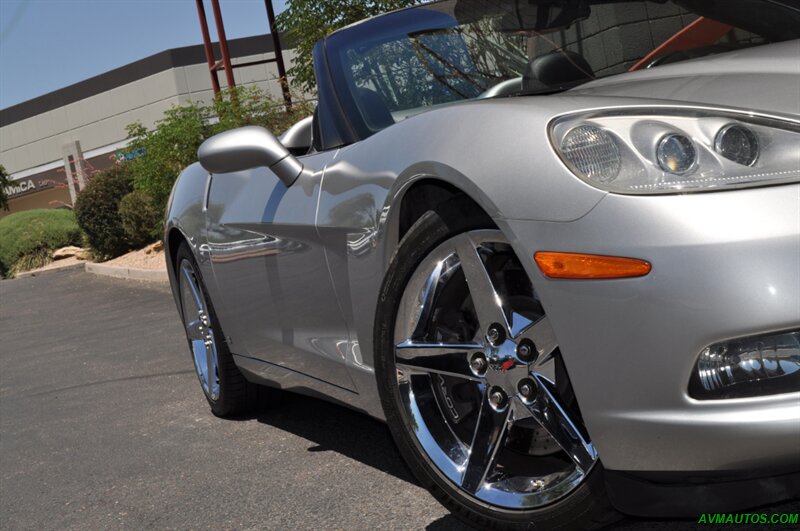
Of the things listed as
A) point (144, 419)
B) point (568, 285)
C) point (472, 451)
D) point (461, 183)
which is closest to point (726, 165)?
point (568, 285)

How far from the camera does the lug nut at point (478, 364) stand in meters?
2.57

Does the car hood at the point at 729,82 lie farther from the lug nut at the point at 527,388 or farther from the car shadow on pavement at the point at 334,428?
the car shadow on pavement at the point at 334,428

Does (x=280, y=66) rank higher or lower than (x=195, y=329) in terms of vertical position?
higher

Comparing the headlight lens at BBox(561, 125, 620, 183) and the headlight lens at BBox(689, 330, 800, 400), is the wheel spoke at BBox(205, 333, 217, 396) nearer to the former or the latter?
the headlight lens at BBox(561, 125, 620, 183)

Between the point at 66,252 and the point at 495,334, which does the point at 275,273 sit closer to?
the point at 495,334

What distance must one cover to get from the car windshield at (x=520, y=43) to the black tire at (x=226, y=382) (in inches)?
53.5

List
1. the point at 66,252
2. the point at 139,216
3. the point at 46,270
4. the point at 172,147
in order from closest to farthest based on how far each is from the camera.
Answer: the point at 172,147
the point at 139,216
the point at 46,270
the point at 66,252

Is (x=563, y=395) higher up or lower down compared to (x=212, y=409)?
higher up

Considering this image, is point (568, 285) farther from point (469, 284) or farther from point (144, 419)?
point (144, 419)

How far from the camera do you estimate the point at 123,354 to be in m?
7.52

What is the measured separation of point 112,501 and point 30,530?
0.29 meters

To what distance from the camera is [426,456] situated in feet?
8.94

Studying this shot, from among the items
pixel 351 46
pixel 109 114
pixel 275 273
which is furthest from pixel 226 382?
pixel 109 114

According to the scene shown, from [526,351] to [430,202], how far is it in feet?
1.62
